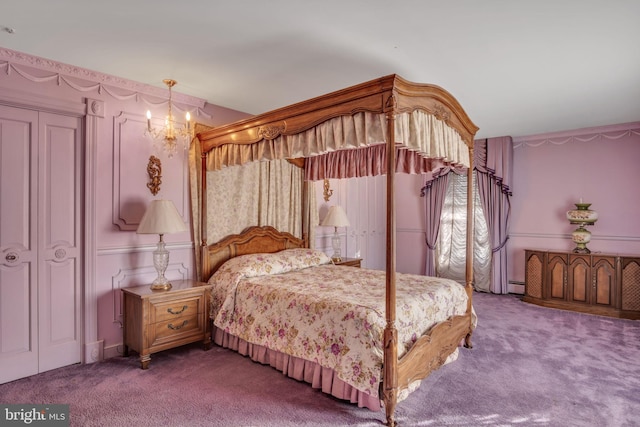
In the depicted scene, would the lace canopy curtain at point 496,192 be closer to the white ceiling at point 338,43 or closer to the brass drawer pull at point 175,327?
the white ceiling at point 338,43

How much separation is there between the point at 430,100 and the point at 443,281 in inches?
63.9

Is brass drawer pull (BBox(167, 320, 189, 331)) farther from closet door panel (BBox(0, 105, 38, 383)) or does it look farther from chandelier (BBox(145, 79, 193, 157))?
chandelier (BBox(145, 79, 193, 157))

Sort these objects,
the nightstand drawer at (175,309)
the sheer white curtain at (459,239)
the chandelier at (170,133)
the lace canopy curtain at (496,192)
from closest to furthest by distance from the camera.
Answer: the nightstand drawer at (175,309)
the chandelier at (170,133)
the lace canopy curtain at (496,192)
the sheer white curtain at (459,239)

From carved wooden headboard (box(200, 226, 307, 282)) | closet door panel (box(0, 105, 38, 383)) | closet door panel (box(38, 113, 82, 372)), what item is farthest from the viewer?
carved wooden headboard (box(200, 226, 307, 282))

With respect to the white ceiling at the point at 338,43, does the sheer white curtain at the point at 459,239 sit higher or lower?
lower

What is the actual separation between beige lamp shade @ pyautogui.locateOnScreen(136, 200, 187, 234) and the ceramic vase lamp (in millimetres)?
4986

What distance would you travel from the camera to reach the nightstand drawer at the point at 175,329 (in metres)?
2.97

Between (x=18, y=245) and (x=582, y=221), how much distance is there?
245 inches

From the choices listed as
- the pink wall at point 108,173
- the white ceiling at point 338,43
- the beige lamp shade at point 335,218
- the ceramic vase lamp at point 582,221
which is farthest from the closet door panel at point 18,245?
the ceramic vase lamp at point 582,221

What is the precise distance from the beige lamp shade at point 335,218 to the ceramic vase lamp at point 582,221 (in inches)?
122

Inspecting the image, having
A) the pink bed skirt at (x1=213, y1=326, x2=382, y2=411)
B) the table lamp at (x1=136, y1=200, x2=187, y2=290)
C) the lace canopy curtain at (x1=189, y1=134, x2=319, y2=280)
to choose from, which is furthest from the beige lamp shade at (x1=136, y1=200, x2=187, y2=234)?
the pink bed skirt at (x1=213, y1=326, x2=382, y2=411)

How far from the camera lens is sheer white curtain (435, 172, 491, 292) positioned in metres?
5.82

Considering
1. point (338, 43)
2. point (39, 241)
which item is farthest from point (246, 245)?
point (338, 43)

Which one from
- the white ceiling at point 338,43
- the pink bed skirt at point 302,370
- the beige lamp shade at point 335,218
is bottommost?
the pink bed skirt at point 302,370
